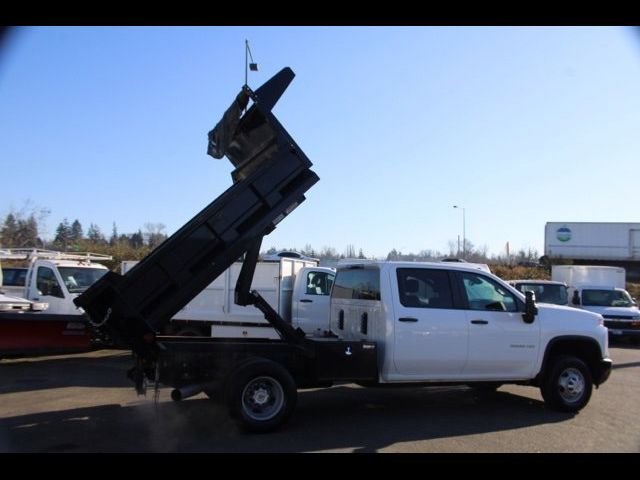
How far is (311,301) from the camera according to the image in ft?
41.5

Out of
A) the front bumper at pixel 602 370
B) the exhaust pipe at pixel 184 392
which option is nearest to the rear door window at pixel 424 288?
the front bumper at pixel 602 370

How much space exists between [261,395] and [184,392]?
886 millimetres

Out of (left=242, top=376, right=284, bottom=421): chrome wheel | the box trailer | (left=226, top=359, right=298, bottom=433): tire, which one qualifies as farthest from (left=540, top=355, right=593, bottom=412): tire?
the box trailer

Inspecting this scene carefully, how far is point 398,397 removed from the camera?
9.21m

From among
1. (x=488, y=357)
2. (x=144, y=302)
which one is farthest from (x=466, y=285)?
(x=144, y=302)

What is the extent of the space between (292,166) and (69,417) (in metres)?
4.27

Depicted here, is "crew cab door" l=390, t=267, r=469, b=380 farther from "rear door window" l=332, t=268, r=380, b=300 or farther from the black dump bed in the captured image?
the black dump bed

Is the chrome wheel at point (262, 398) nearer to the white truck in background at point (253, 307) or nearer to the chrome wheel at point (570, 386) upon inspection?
the chrome wheel at point (570, 386)

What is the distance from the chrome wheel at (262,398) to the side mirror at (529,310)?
3.45 m

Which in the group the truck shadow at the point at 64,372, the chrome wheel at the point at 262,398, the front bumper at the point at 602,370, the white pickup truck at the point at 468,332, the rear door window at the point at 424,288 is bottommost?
the truck shadow at the point at 64,372

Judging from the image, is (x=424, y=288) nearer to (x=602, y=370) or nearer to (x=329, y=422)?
(x=329, y=422)

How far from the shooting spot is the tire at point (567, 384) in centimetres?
807
